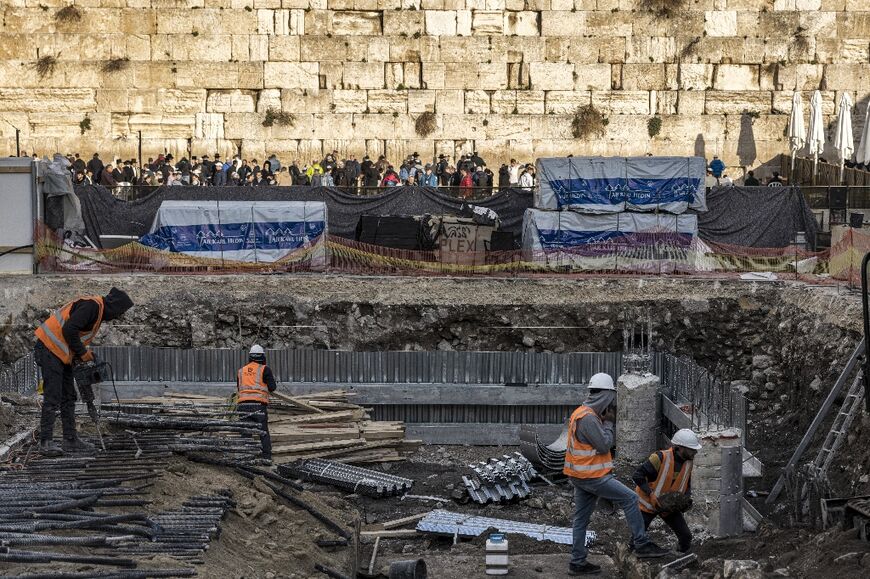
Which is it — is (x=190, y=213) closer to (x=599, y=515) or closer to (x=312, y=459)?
(x=312, y=459)

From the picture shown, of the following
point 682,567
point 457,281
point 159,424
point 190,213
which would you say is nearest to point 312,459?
point 159,424

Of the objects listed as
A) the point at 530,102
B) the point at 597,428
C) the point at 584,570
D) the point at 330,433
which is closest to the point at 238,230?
the point at 330,433

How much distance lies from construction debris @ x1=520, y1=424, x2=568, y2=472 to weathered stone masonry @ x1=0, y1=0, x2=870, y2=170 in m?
17.0

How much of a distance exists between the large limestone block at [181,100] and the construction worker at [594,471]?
2415 cm

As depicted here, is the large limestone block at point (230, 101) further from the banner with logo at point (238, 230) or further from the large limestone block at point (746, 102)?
the large limestone block at point (746, 102)

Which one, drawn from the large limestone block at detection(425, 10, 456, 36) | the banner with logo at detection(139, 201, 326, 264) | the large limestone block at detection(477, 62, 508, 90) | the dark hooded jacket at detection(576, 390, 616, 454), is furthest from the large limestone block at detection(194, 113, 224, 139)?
the dark hooded jacket at detection(576, 390, 616, 454)

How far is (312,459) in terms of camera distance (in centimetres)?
1708

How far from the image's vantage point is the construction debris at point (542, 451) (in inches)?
699

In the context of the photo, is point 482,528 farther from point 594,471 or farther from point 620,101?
point 620,101

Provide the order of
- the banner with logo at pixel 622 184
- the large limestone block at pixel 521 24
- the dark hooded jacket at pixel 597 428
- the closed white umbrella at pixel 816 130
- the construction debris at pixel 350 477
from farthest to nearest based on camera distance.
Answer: the large limestone block at pixel 521 24, the closed white umbrella at pixel 816 130, the banner with logo at pixel 622 184, the construction debris at pixel 350 477, the dark hooded jacket at pixel 597 428

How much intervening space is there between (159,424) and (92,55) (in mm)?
21505

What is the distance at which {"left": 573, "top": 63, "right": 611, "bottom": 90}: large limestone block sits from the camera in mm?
34688

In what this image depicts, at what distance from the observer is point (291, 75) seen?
113 feet

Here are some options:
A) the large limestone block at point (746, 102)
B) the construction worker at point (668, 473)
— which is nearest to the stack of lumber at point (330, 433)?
the construction worker at point (668, 473)
